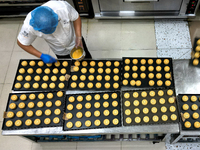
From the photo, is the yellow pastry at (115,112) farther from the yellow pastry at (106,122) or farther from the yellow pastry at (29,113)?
the yellow pastry at (29,113)

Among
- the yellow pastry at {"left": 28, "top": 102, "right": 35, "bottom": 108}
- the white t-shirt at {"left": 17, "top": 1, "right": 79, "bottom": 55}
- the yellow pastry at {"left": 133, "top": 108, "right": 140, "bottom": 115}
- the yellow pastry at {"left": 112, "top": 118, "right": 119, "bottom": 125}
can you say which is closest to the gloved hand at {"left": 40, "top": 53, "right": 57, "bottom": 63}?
the white t-shirt at {"left": 17, "top": 1, "right": 79, "bottom": 55}

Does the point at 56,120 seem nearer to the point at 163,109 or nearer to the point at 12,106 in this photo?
the point at 12,106

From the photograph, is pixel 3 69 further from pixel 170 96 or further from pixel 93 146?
pixel 170 96

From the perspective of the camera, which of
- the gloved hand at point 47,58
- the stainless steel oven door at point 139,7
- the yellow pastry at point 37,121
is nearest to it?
the yellow pastry at point 37,121

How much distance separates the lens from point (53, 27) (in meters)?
1.37

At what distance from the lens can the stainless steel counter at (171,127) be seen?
1.48m

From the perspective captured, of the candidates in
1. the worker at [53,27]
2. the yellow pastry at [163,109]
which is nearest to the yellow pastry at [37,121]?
the worker at [53,27]

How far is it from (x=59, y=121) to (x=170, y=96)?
3.77ft

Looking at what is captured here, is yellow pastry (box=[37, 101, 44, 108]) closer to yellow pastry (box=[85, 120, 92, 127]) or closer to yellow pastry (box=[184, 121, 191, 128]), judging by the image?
yellow pastry (box=[85, 120, 92, 127])

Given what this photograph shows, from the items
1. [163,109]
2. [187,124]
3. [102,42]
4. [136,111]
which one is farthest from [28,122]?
[102,42]

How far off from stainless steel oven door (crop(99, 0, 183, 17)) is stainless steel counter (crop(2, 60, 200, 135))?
1.34 meters

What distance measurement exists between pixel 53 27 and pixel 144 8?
201cm

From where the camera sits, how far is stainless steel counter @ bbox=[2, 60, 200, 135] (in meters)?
1.48

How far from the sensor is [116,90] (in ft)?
5.39
